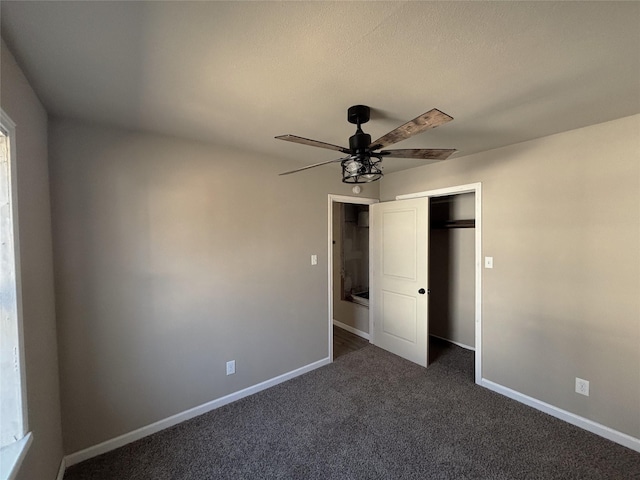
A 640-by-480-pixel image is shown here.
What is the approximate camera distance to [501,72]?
1.38m

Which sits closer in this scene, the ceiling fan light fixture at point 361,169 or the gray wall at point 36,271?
the gray wall at point 36,271

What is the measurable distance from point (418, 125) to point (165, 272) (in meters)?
2.09

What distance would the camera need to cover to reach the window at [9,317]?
3.84ft

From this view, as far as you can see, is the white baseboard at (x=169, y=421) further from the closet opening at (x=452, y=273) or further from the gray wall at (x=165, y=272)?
the closet opening at (x=452, y=273)

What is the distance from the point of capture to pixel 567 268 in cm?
222

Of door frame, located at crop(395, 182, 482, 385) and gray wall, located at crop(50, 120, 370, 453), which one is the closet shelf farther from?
gray wall, located at crop(50, 120, 370, 453)

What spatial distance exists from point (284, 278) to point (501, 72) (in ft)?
7.69

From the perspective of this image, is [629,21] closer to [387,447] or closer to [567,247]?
[567,247]

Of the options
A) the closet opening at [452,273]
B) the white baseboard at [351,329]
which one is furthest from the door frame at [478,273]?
the white baseboard at [351,329]

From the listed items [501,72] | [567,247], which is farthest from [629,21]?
[567,247]

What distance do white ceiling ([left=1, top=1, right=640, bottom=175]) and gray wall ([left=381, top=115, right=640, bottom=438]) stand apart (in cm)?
38

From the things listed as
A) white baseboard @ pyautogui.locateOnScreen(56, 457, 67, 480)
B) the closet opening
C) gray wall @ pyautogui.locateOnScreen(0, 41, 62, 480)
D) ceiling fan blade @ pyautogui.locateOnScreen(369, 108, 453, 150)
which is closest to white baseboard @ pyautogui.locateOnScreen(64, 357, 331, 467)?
white baseboard @ pyautogui.locateOnScreen(56, 457, 67, 480)

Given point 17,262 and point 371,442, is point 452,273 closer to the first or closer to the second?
point 371,442

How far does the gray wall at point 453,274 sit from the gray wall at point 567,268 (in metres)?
0.96
